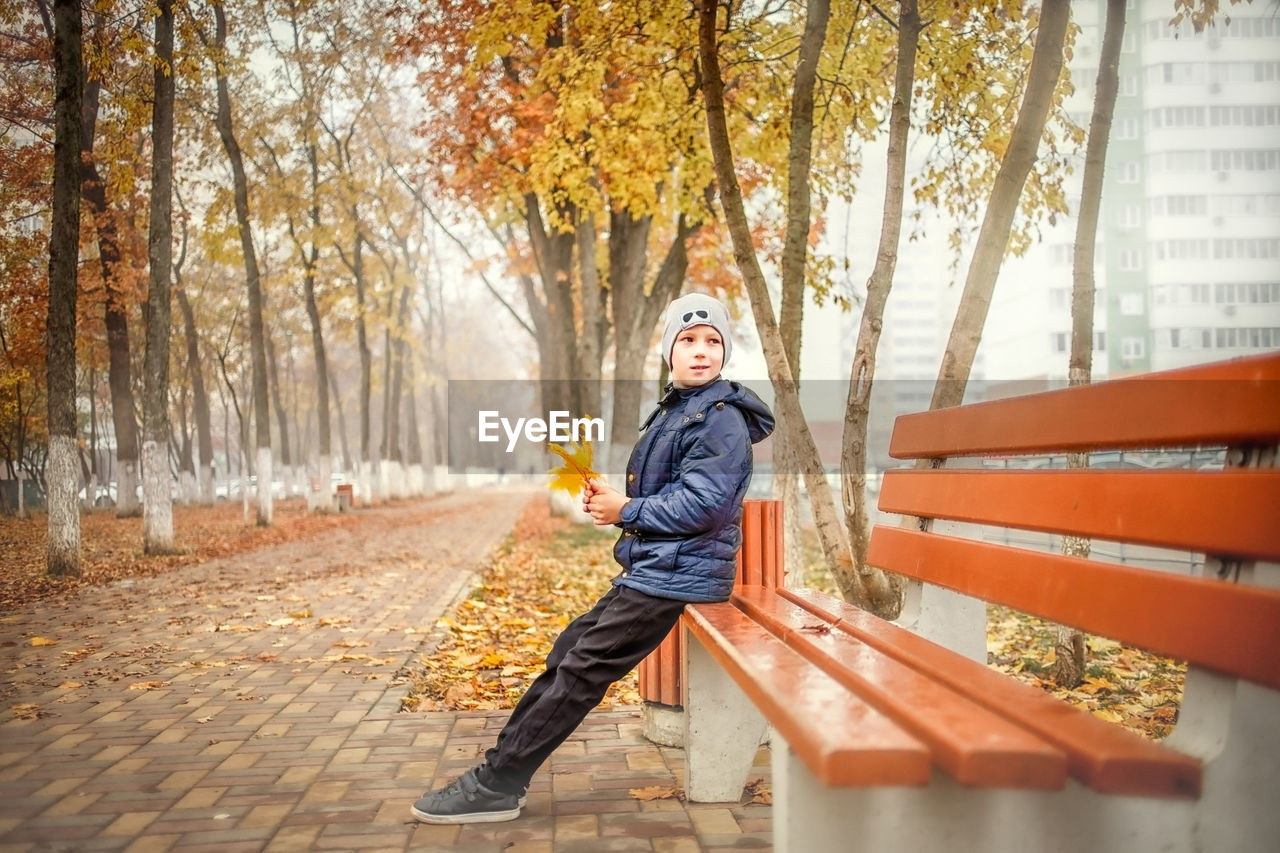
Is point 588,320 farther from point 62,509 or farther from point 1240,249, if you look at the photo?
point 1240,249

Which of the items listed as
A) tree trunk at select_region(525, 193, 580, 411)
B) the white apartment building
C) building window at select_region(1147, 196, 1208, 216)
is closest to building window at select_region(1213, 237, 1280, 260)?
the white apartment building

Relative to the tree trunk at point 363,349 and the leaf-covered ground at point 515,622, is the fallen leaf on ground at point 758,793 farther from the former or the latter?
the tree trunk at point 363,349

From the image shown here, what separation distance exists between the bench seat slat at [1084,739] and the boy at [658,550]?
2.60ft

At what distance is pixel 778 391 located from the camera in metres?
5.54

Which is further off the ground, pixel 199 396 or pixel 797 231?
pixel 797 231

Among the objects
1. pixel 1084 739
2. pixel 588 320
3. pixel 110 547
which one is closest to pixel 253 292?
pixel 588 320

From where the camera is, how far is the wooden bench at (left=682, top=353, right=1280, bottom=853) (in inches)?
68.4

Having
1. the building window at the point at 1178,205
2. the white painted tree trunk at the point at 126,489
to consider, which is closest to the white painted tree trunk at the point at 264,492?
the white painted tree trunk at the point at 126,489

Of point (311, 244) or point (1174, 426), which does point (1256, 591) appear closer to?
point (1174, 426)

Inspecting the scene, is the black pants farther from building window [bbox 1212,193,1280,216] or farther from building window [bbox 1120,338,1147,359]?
building window [bbox 1120,338,1147,359]

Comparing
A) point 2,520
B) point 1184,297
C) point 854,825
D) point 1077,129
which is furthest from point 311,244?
point 1184,297

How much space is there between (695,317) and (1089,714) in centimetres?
169

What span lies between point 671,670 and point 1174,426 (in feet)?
7.64

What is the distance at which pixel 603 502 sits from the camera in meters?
3.05
